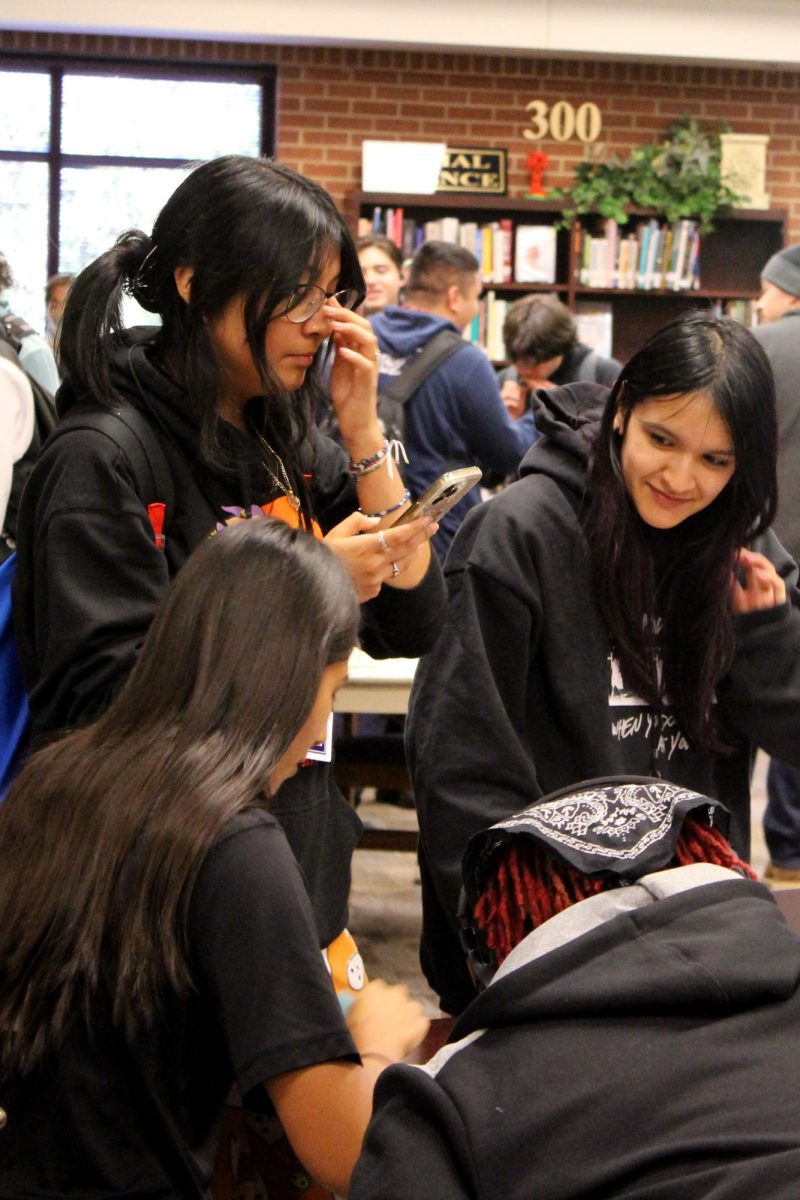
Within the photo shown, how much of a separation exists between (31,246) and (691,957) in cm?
762

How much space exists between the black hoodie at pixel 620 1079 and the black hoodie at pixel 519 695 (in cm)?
77

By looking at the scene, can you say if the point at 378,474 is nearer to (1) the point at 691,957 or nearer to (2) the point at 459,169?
(1) the point at 691,957

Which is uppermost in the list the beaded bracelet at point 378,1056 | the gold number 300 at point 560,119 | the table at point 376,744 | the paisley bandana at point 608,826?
the gold number 300 at point 560,119

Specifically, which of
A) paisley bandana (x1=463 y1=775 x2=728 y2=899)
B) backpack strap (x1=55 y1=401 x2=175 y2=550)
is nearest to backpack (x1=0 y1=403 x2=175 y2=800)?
backpack strap (x1=55 y1=401 x2=175 y2=550)

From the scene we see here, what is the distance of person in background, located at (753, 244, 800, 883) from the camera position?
4.07 meters

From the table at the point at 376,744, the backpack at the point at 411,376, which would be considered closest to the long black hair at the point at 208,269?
the table at the point at 376,744

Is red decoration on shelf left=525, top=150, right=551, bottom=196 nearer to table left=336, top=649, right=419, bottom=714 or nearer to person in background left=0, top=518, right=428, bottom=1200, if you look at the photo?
table left=336, top=649, right=419, bottom=714

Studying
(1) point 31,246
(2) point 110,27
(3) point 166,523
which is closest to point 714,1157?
(3) point 166,523

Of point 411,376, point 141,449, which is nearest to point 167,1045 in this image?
point 141,449

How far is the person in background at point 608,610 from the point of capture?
6.03 feet

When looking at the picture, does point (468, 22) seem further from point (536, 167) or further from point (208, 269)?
point (208, 269)

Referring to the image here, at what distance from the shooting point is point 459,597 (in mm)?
1900

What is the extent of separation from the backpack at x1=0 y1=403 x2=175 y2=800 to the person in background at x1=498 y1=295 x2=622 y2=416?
12.6 feet

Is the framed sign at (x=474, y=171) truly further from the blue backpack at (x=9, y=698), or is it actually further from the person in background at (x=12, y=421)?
the blue backpack at (x=9, y=698)
